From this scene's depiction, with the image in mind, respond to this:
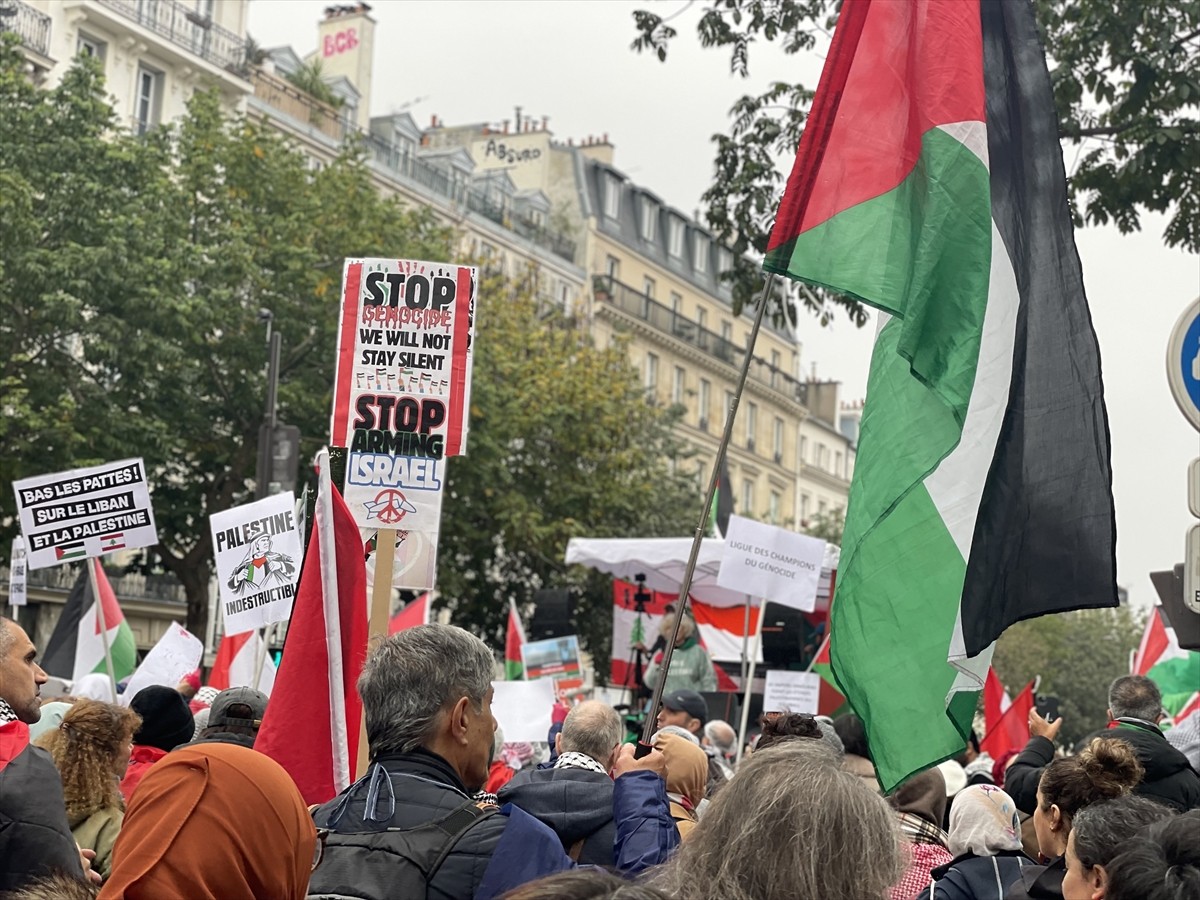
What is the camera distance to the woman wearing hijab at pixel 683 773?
517cm

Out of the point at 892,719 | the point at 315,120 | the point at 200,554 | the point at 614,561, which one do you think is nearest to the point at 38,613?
the point at 200,554

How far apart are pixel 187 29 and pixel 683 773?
39.8 meters

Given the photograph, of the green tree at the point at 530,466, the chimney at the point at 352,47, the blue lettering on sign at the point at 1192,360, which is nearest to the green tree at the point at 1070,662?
the green tree at the point at 530,466

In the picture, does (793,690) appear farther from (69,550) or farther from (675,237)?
(675,237)

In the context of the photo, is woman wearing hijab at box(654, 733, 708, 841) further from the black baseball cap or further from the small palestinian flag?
the small palestinian flag

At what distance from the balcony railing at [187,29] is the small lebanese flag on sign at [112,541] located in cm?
3167

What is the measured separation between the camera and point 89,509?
1020 centimetres

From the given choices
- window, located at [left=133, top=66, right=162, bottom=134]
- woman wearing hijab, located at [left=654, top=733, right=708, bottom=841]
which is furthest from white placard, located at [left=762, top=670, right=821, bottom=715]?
window, located at [left=133, top=66, right=162, bottom=134]

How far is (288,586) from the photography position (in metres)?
9.34

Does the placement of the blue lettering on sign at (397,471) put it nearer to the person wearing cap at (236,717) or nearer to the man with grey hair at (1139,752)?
the person wearing cap at (236,717)

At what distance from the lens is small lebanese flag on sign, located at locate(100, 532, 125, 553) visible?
10172 mm

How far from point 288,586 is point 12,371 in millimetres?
19427

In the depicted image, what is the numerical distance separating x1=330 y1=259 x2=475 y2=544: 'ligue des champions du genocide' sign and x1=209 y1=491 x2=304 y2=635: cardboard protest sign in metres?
2.39

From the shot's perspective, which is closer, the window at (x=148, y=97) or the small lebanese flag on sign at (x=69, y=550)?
the small lebanese flag on sign at (x=69, y=550)
